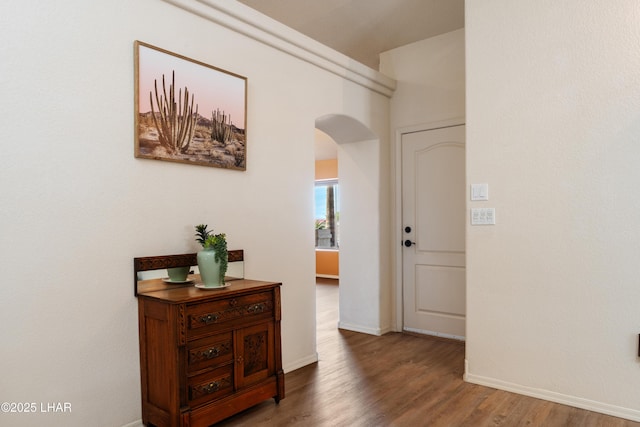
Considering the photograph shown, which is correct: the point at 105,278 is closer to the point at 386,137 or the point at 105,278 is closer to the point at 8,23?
the point at 8,23

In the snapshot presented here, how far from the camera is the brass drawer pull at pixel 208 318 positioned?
2.16 meters

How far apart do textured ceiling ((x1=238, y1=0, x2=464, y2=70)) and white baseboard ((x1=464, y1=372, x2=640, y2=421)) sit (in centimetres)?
311

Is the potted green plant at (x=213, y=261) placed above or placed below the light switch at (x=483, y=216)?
below

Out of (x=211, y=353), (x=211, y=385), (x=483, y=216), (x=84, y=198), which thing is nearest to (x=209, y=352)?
(x=211, y=353)

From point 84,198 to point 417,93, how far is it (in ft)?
10.9

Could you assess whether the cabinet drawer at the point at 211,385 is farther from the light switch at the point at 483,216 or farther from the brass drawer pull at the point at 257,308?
the light switch at the point at 483,216

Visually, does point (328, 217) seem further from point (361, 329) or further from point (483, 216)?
point (483, 216)

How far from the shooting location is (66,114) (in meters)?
2.05

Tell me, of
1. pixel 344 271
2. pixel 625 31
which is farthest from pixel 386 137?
pixel 625 31

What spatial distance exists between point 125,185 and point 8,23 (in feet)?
2.88

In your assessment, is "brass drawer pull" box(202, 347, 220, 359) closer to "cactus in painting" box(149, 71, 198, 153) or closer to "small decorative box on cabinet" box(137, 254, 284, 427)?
"small decorative box on cabinet" box(137, 254, 284, 427)

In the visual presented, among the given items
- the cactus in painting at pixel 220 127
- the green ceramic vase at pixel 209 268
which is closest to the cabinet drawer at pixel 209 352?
the green ceramic vase at pixel 209 268

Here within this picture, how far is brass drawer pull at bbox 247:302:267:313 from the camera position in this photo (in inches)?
95.8

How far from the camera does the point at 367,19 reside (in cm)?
395
